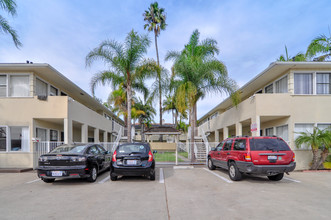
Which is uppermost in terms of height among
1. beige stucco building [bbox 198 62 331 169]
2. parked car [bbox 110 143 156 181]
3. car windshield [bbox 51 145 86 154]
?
beige stucco building [bbox 198 62 331 169]

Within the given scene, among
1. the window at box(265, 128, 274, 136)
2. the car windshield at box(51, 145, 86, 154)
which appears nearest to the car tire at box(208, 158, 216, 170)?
Answer: the window at box(265, 128, 274, 136)

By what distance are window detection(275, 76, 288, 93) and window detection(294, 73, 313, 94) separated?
56cm

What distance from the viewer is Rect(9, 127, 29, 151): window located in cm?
1185

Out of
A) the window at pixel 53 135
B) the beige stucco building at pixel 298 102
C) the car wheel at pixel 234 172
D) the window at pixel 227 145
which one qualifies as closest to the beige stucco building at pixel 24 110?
the window at pixel 53 135

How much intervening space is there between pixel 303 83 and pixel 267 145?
6.50 metres

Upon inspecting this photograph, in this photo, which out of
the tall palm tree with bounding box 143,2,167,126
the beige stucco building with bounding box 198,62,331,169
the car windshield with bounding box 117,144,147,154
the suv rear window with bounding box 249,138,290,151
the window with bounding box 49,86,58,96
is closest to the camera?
the suv rear window with bounding box 249,138,290,151

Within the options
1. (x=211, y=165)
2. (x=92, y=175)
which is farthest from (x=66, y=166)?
(x=211, y=165)

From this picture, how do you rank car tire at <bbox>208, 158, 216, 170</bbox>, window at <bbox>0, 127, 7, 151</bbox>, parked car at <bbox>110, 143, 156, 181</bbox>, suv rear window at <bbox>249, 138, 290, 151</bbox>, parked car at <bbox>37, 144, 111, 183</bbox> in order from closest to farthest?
parked car at <bbox>37, 144, 111, 183</bbox> → suv rear window at <bbox>249, 138, 290, 151</bbox> → parked car at <bbox>110, 143, 156, 181</bbox> → car tire at <bbox>208, 158, 216, 170</bbox> → window at <bbox>0, 127, 7, 151</bbox>

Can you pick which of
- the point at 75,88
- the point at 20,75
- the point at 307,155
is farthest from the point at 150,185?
the point at 75,88

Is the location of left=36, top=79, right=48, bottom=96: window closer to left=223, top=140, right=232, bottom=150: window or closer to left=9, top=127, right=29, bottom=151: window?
left=9, top=127, right=29, bottom=151: window

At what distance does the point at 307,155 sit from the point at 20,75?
1602 centimetres

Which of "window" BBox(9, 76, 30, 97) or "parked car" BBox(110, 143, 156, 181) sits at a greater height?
"window" BBox(9, 76, 30, 97)

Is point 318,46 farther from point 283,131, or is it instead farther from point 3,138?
point 3,138

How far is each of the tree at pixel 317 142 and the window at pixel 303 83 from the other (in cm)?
220
